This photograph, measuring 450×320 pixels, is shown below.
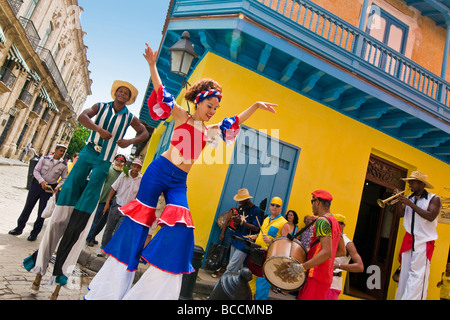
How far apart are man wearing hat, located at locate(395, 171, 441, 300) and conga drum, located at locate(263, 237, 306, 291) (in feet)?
Answer: 8.78

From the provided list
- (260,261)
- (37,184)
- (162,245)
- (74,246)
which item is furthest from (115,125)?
(37,184)

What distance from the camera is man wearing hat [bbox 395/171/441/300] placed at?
4461mm

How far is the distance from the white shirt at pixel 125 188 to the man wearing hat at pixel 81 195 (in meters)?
3.05

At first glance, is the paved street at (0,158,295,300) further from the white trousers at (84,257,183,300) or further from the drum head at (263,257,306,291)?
the drum head at (263,257,306,291)

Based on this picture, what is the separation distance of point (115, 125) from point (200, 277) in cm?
315

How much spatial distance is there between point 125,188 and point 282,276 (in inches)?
164

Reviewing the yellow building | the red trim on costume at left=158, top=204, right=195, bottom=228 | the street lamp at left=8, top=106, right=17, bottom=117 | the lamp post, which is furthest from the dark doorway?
the street lamp at left=8, top=106, right=17, bottom=117

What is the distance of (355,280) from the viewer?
9109mm

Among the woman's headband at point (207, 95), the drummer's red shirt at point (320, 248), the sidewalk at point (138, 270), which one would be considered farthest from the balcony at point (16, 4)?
the drummer's red shirt at point (320, 248)

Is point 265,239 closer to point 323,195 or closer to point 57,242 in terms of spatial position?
point 323,195

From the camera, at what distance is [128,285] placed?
209 centimetres

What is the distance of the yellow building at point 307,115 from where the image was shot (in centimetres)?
577

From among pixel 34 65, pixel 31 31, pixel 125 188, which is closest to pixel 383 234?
pixel 125 188

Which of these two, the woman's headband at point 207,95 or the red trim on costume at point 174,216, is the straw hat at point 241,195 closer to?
the woman's headband at point 207,95
